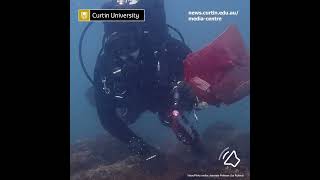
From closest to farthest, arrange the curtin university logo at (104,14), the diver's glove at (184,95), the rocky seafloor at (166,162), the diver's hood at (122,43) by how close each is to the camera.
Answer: the curtin university logo at (104,14), the rocky seafloor at (166,162), the diver's glove at (184,95), the diver's hood at (122,43)

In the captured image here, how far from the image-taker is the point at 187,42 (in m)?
5.58

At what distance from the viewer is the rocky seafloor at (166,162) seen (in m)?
5.42

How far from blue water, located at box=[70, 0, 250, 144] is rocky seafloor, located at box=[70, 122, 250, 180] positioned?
0.50 feet

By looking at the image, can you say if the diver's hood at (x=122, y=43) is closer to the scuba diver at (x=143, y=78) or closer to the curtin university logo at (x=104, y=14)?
the scuba diver at (x=143, y=78)

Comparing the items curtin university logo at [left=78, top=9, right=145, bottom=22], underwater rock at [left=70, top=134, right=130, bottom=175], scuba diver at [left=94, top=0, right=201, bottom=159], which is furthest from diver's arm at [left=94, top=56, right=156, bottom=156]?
curtin university logo at [left=78, top=9, right=145, bottom=22]

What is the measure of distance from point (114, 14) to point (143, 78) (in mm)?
911

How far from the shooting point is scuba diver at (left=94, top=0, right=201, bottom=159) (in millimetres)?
5641

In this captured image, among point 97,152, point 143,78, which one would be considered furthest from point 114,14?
point 97,152

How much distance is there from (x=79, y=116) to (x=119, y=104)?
1.82ft

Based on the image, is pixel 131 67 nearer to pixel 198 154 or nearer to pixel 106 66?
pixel 106 66

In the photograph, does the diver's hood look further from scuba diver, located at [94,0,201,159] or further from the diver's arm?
the diver's arm

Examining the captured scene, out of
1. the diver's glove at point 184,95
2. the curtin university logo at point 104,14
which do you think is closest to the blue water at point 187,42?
the curtin university logo at point 104,14

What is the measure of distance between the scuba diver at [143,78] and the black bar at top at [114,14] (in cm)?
22

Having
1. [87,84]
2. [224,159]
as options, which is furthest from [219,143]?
[87,84]
